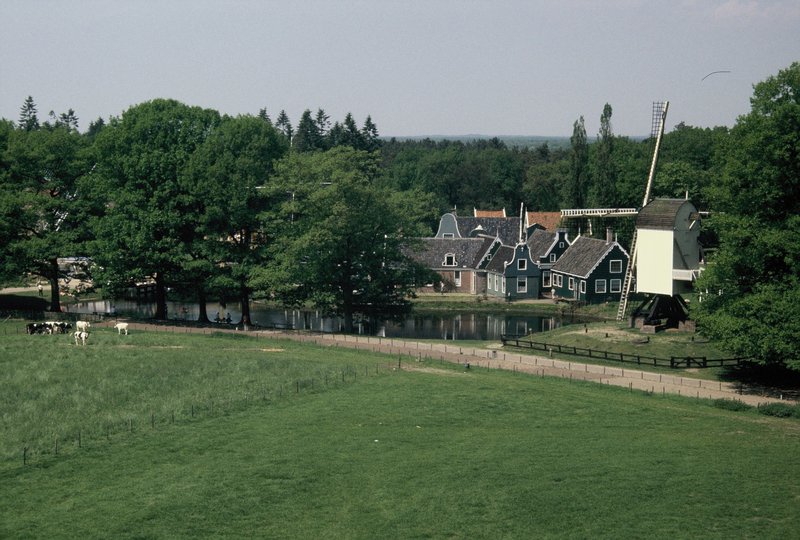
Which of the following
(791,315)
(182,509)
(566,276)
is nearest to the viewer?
(182,509)

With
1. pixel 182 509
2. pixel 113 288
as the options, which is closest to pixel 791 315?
pixel 182 509

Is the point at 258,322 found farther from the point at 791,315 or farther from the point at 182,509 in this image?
the point at 182,509

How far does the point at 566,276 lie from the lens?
316 feet

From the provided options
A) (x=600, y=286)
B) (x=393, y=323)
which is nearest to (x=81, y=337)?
(x=393, y=323)

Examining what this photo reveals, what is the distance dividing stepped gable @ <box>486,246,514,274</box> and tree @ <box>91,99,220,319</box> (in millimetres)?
36427

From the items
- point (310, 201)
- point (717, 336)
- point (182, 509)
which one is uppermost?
point (310, 201)

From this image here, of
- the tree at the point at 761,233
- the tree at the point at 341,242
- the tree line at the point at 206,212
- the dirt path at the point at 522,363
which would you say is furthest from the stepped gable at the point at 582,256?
the tree at the point at 761,233

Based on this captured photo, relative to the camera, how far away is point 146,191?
2815 inches

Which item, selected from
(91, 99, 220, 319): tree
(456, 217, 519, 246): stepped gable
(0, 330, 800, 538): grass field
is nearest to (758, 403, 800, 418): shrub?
(0, 330, 800, 538): grass field

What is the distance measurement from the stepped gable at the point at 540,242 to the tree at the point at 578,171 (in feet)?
42.4

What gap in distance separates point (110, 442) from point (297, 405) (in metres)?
9.39

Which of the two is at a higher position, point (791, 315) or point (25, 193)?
point (25, 193)

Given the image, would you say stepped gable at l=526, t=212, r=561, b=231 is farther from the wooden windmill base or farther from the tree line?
the wooden windmill base

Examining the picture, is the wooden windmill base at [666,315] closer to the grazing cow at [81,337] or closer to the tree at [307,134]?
the grazing cow at [81,337]
